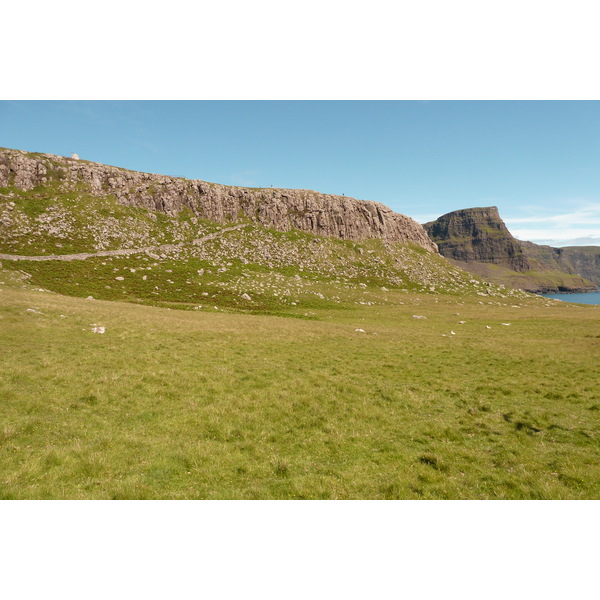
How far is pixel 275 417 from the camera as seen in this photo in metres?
13.3

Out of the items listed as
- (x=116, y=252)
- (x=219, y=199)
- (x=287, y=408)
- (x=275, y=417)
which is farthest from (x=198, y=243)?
(x=275, y=417)

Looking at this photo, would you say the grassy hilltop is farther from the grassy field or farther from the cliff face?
the cliff face

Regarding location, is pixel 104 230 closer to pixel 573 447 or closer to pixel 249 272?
pixel 249 272

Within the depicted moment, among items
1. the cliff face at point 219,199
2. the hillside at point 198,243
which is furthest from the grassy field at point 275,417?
the cliff face at point 219,199

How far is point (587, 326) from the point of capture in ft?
145

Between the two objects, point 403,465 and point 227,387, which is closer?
point 403,465

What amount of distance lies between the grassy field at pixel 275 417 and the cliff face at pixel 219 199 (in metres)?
89.7

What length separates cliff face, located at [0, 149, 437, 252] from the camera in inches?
3641

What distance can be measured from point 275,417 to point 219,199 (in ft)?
376

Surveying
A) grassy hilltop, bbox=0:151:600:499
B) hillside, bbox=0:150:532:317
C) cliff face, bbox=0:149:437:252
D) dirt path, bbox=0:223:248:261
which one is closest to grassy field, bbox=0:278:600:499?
grassy hilltop, bbox=0:151:600:499

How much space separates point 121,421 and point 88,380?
4844mm

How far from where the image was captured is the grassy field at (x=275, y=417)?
870 cm

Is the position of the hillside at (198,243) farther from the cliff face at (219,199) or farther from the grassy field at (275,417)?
the grassy field at (275,417)

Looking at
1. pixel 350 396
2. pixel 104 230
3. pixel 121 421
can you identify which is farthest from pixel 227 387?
pixel 104 230
